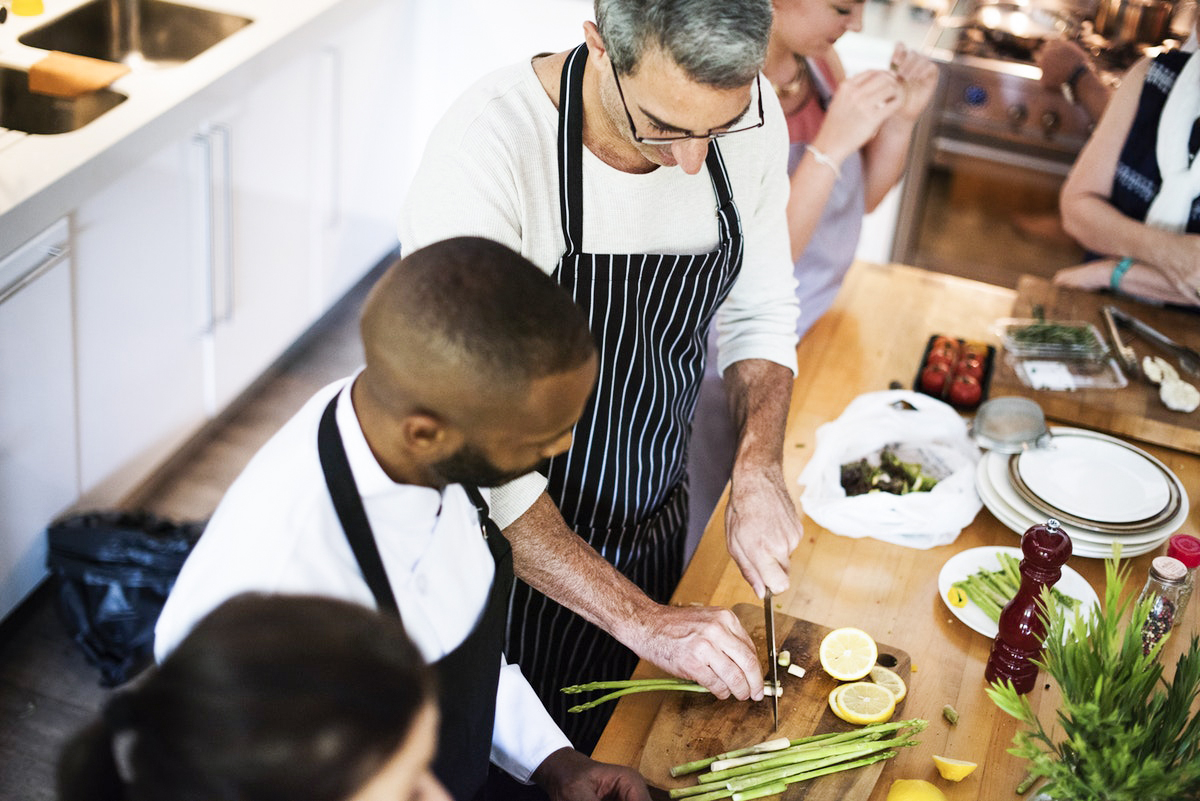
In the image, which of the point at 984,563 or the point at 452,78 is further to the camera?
the point at 452,78

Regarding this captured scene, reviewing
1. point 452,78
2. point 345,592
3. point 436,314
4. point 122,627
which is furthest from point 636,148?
point 452,78

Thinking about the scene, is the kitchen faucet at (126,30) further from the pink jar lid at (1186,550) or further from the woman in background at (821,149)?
the pink jar lid at (1186,550)

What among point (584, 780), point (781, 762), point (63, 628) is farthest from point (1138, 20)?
point (63, 628)

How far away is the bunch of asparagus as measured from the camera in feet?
4.41

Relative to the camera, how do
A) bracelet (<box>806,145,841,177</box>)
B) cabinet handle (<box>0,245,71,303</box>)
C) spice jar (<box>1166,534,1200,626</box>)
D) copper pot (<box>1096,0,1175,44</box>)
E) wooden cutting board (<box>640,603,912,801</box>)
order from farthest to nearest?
copper pot (<box>1096,0,1175,44</box>) → cabinet handle (<box>0,245,71,303</box>) → bracelet (<box>806,145,841,177</box>) → spice jar (<box>1166,534,1200,626</box>) → wooden cutting board (<box>640,603,912,801</box>)

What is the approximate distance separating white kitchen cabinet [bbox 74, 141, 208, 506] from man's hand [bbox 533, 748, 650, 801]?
66.6 inches

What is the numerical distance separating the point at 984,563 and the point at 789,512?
0.31 meters

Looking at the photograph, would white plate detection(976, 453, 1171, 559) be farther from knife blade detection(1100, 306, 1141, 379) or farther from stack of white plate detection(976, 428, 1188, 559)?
knife blade detection(1100, 306, 1141, 379)

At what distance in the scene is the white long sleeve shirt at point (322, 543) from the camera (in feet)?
3.69

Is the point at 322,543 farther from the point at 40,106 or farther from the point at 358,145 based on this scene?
the point at 358,145

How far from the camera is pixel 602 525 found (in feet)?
5.73

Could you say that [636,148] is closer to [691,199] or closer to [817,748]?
[691,199]

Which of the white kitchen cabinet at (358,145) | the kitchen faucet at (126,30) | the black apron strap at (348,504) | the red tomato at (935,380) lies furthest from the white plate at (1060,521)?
the kitchen faucet at (126,30)

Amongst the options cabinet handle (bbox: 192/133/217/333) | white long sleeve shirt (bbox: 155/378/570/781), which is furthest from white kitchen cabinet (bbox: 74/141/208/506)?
white long sleeve shirt (bbox: 155/378/570/781)
